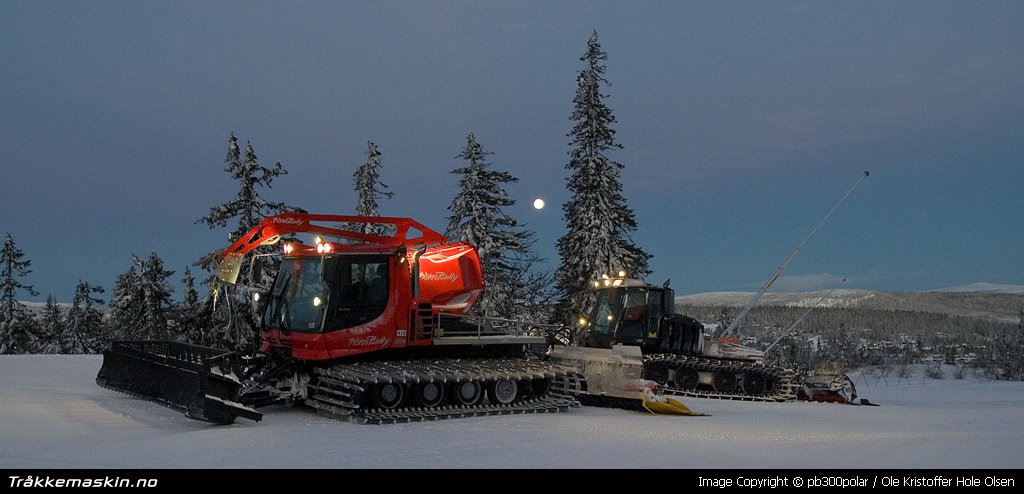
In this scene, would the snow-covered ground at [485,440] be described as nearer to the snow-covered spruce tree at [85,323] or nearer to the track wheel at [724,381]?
the track wheel at [724,381]

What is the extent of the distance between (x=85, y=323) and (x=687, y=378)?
167 feet

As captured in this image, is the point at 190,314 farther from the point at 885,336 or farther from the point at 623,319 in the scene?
the point at 885,336

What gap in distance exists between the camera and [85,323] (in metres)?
57.8

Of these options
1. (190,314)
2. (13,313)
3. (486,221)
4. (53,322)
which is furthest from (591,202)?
(53,322)

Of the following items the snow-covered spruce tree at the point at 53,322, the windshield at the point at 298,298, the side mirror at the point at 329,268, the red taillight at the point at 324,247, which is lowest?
the snow-covered spruce tree at the point at 53,322

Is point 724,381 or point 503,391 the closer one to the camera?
point 503,391

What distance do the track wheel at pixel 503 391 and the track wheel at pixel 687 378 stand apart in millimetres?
9347

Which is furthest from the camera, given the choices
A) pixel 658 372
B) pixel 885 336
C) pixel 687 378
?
pixel 885 336

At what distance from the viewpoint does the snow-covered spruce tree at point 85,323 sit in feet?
186

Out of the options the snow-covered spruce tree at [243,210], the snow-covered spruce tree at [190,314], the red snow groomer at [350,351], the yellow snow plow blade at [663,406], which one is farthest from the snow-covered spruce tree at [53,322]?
the yellow snow plow blade at [663,406]

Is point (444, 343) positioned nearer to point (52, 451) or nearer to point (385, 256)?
point (385, 256)

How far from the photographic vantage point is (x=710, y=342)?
23.9m

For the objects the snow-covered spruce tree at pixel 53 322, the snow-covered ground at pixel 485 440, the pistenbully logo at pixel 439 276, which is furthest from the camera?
the snow-covered spruce tree at pixel 53 322
